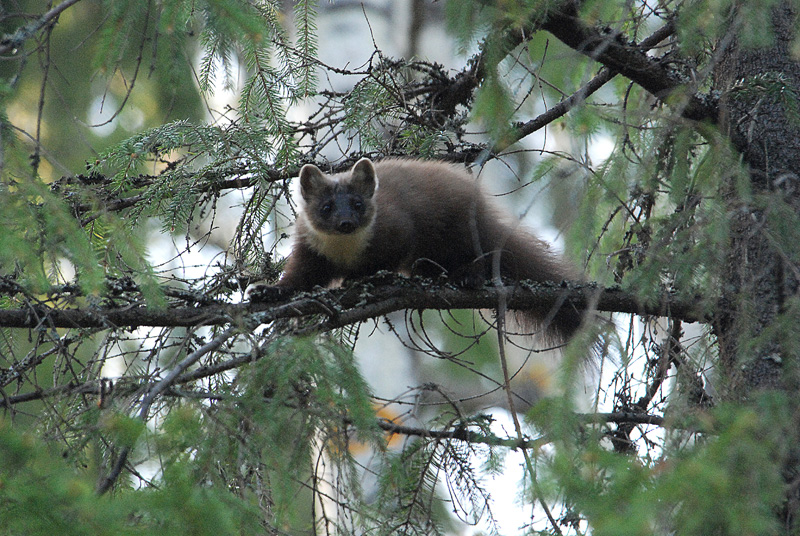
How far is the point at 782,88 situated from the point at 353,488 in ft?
9.25

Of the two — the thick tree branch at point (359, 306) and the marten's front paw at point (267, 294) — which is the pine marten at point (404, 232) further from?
the thick tree branch at point (359, 306)

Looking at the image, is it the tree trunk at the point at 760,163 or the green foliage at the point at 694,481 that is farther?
the tree trunk at the point at 760,163

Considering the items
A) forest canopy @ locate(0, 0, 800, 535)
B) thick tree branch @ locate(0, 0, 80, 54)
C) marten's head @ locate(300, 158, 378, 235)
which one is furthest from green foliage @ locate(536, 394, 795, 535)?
marten's head @ locate(300, 158, 378, 235)

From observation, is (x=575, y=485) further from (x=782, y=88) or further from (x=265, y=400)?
(x=782, y=88)

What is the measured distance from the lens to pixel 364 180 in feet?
17.8

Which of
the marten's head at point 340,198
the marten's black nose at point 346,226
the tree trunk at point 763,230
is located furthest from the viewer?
the marten's head at point 340,198

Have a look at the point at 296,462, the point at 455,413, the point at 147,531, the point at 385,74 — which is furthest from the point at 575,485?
the point at 385,74

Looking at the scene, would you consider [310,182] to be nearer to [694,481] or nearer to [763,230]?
[763,230]

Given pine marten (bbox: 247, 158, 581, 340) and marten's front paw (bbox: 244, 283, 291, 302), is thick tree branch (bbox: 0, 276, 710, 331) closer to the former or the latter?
marten's front paw (bbox: 244, 283, 291, 302)

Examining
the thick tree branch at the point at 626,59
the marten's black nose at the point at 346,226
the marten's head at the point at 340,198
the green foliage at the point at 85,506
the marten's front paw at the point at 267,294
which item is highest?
the marten's head at the point at 340,198

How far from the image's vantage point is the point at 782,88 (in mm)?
3529

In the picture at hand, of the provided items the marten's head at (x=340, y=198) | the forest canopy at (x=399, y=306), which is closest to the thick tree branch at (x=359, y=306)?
the forest canopy at (x=399, y=306)

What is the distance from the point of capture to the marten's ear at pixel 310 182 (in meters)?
5.45

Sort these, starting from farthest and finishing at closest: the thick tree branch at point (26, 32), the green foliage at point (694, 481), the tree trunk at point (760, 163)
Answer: the tree trunk at point (760, 163)
the thick tree branch at point (26, 32)
the green foliage at point (694, 481)
